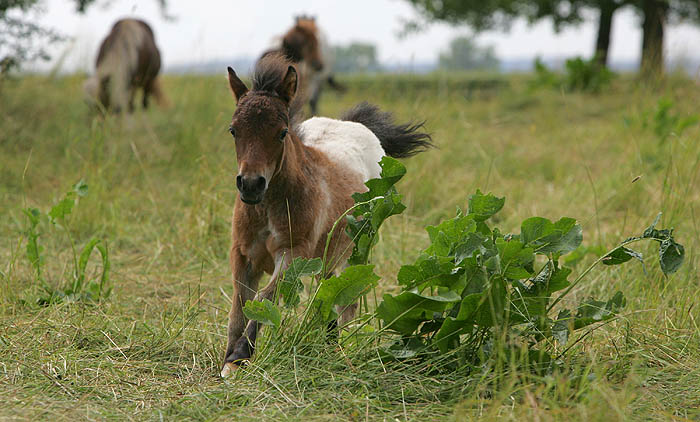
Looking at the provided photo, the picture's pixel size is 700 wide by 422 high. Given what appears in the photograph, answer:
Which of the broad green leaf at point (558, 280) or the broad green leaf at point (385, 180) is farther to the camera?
the broad green leaf at point (385, 180)

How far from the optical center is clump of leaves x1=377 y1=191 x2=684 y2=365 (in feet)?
7.63

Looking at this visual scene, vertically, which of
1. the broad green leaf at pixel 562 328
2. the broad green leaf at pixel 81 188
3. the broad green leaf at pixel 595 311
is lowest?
the broad green leaf at pixel 562 328

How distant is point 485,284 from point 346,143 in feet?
3.92

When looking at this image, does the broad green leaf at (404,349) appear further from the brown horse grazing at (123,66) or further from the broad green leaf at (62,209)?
the brown horse grazing at (123,66)

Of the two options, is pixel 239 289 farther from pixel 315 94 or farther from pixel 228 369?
pixel 315 94

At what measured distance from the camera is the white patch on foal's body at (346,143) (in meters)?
3.15

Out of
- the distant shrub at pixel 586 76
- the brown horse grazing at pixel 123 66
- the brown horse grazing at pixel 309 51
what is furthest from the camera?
the distant shrub at pixel 586 76

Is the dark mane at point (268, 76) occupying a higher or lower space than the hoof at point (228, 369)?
higher

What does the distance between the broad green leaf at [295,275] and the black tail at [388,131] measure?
136 centimetres

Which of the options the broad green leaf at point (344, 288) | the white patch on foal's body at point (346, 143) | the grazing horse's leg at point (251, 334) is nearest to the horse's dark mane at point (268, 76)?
the white patch on foal's body at point (346, 143)

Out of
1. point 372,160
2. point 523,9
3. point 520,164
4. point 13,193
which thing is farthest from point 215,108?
point 523,9

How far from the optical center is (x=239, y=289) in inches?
107

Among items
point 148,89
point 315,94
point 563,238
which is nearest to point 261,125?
point 563,238

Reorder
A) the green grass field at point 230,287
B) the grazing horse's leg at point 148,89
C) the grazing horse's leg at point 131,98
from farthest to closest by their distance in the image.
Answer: the grazing horse's leg at point 148,89 → the grazing horse's leg at point 131,98 → the green grass field at point 230,287
